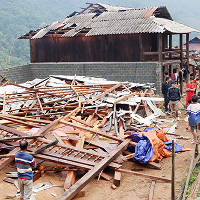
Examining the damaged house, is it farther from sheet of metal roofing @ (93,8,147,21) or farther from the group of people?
the group of people

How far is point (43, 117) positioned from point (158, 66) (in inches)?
359

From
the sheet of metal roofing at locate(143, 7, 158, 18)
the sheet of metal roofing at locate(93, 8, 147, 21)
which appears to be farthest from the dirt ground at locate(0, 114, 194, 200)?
the sheet of metal roofing at locate(93, 8, 147, 21)

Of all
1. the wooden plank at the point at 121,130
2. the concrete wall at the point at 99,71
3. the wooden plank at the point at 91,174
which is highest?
the concrete wall at the point at 99,71

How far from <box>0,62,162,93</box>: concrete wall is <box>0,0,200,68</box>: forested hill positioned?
260 cm

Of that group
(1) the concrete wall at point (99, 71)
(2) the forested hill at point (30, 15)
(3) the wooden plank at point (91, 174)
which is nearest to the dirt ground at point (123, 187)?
(3) the wooden plank at point (91, 174)

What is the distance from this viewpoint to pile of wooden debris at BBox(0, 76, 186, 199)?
7395mm

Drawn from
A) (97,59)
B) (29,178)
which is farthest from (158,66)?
(29,178)

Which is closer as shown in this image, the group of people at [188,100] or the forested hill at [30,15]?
the group of people at [188,100]

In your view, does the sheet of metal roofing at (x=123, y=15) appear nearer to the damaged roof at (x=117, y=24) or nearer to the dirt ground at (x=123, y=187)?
the damaged roof at (x=117, y=24)

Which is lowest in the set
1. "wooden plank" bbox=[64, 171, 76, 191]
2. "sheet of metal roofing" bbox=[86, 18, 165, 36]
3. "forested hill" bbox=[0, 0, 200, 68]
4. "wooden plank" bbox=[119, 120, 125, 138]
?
"wooden plank" bbox=[64, 171, 76, 191]

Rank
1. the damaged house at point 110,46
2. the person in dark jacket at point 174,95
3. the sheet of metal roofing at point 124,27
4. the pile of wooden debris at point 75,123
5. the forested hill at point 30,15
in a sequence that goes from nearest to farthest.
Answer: the pile of wooden debris at point 75,123 → the person in dark jacket at point 174,95 → the sheet of metal roofing at point 124,27 → the damaged house at point 110,46 → the forested hill at point 30,15

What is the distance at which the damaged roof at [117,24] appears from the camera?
60.6ft

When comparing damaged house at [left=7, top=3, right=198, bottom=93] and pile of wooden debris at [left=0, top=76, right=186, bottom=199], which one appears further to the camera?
damaged house at [left=7, top=3, right=198, bottom=93]


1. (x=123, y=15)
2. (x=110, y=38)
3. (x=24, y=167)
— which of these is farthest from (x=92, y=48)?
(x=24, y=167)
